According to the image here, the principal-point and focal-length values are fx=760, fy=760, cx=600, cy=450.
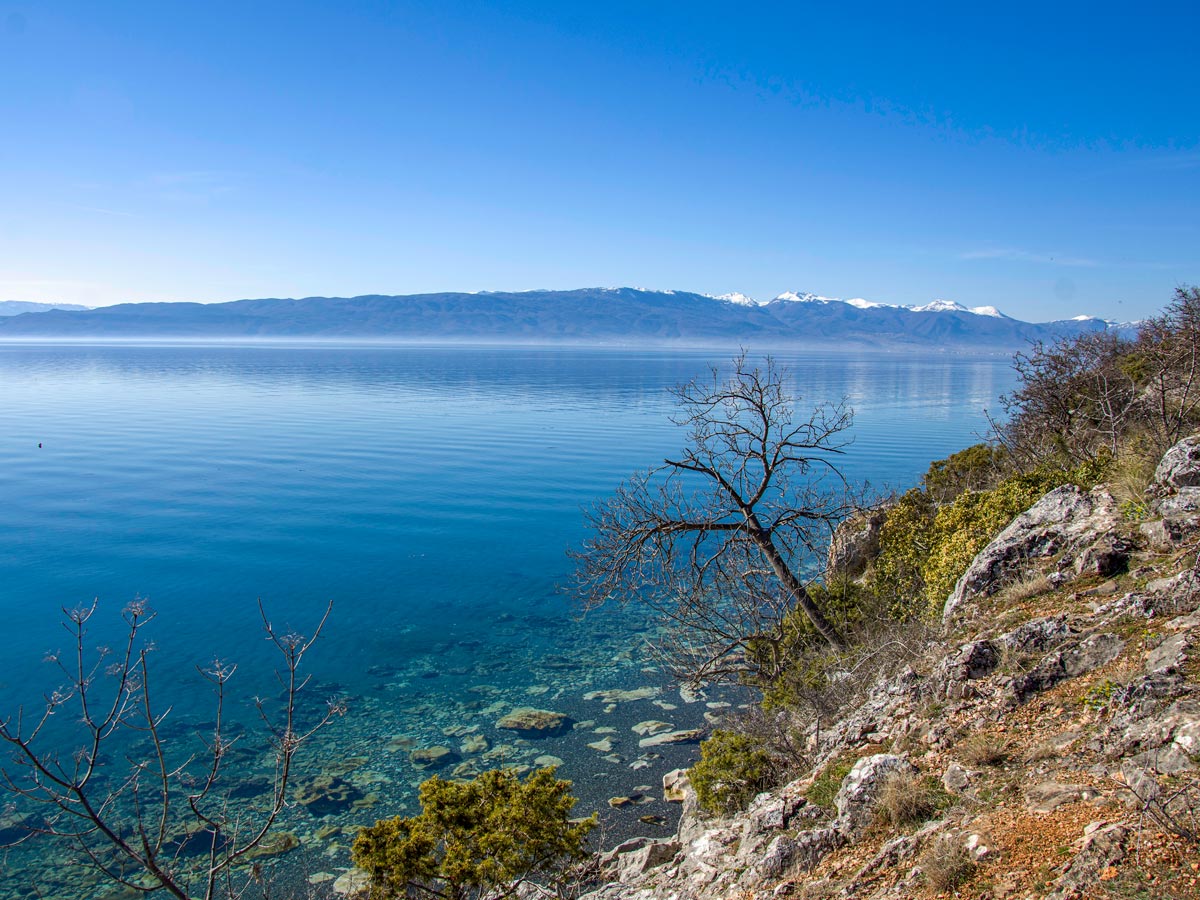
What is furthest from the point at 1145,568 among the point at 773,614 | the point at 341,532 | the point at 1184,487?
the point at 341,532

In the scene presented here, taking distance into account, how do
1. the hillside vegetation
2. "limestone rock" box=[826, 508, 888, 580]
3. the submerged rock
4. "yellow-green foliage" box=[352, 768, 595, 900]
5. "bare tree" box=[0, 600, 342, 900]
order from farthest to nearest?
"limestone rock" box=[826, 508, 888, 580] → the submerged rock → "bare tree" box=[0, 600, 342, 900] → "yellow-green foliage" box=[352, 768, 595, 900] → the hillside vegetation

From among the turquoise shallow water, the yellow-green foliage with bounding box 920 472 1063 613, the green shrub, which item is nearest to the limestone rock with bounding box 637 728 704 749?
the turquoise shallow water

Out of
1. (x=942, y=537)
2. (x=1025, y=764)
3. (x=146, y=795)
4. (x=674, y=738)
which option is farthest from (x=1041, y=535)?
(x=146, y=795)

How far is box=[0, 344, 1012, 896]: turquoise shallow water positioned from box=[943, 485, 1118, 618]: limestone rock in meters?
7.84

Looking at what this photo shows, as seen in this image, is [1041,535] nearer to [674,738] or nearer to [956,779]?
[956,779]

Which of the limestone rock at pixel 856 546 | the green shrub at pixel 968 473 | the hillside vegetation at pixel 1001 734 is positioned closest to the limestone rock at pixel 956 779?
the hillside vegetation at pixel 1001 734

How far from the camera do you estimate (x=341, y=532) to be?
35125mm

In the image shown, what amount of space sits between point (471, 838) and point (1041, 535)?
1138 centimetres

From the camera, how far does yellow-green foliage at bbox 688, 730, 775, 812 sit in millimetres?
12602

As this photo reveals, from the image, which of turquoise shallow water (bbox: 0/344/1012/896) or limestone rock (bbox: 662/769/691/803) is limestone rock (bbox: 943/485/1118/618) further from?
turquoise shallow water (bbox: 0/344/1012/896)

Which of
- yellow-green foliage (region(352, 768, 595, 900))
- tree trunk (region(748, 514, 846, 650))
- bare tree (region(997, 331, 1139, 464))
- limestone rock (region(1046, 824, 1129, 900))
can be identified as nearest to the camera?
limestone rock (region(1046, 824, 1129, 900))

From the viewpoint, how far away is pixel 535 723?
19.1m

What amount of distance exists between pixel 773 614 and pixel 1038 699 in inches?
497

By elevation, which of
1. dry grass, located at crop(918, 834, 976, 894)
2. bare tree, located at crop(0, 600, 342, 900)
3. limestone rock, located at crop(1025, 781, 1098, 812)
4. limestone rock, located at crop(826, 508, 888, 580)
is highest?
limestone rock, located at crop(1025, 781, 1098, 812)
